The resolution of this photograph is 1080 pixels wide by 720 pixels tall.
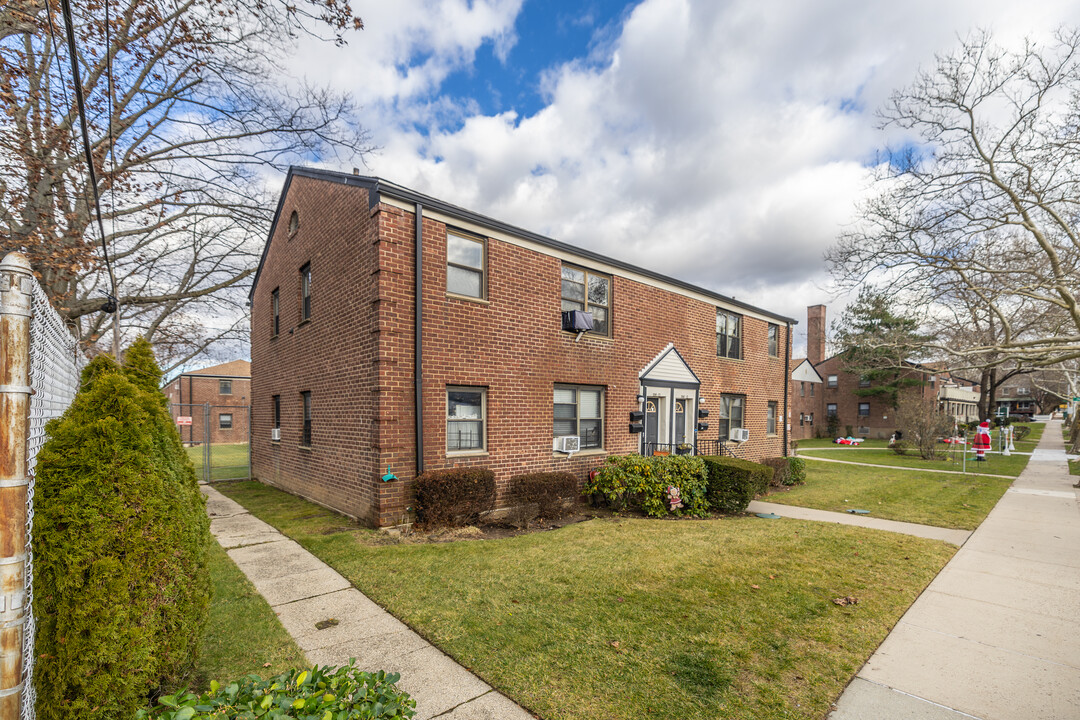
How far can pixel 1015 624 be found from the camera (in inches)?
175

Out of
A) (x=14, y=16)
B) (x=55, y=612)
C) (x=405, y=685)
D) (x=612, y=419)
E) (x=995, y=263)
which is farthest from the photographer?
(x=995, y=263)

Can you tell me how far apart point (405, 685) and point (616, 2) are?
1089cm

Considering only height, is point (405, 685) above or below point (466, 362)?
below

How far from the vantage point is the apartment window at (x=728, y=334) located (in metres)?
15.1

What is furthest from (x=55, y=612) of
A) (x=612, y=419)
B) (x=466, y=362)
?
(x=612, y=419)

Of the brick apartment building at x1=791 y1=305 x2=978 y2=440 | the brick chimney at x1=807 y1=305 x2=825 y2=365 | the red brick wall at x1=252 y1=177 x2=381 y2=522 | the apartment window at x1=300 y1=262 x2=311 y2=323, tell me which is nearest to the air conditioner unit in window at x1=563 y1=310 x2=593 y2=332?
the red brick wall at x1=252 y1=177 x2=381 y2=522

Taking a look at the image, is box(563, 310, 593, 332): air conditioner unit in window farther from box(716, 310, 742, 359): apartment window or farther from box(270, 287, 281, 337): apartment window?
box(270, 287, 281, 337): apartment window

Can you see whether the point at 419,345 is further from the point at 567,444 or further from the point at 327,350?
the point at 567,444


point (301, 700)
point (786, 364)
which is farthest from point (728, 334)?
point (301, 700)

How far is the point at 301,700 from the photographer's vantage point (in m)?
1.69

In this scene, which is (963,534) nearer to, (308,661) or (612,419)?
(612,419)

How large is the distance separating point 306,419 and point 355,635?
7831mm

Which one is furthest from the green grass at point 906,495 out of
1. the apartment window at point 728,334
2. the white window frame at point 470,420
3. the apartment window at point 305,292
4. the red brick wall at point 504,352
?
the apartment window at point 305,292

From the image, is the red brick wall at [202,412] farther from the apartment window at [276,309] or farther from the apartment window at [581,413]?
the apartment window at [581,413]
